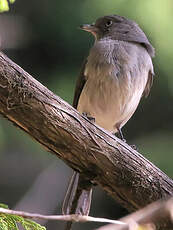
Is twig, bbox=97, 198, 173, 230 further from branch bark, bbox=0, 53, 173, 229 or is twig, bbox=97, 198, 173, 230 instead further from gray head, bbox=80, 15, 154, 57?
gray head, bbox=80, 15, 154, 57

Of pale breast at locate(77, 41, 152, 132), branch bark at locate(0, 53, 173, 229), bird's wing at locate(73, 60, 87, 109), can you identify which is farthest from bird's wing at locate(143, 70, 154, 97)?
branch bark at locate(0, 53, 173, 229)

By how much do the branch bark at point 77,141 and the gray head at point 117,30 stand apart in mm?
2072

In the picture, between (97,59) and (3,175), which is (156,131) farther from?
(97,59)

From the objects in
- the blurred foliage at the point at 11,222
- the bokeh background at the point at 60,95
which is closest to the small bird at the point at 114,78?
the bokeh background at the point at 60,95

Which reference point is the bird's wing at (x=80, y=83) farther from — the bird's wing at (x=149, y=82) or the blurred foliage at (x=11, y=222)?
the blurred foliage at (x=11, y=222)

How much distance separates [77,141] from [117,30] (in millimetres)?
2519

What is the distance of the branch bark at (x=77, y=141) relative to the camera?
2.58 metres

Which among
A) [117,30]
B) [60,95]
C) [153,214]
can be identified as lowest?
[60,95]

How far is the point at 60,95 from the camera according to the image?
643 cm

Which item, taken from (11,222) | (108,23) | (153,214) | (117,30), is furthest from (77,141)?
(108,23)

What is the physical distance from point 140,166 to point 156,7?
3183 mm

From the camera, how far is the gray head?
482 cm

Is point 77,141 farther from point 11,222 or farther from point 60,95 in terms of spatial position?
point 60,95

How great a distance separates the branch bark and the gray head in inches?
81.6
